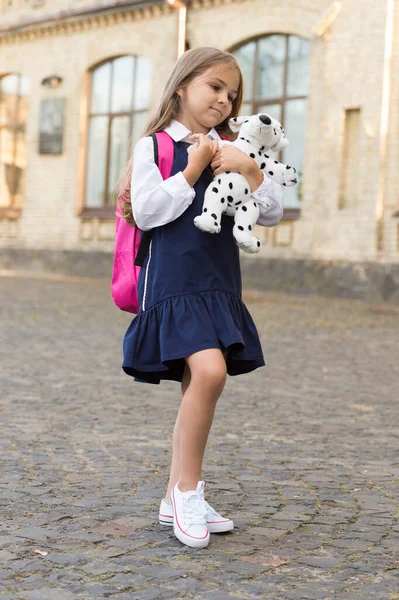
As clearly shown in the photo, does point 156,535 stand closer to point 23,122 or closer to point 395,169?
point 395,169

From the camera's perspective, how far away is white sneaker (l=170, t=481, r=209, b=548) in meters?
3.24

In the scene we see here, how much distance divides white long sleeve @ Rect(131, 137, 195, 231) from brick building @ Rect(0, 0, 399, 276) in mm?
13837

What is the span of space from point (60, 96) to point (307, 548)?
70.4 feet

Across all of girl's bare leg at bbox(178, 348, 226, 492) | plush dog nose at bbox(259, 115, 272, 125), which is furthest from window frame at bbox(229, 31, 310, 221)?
girl's bare leg at bbox(178, 348, 226, 492)

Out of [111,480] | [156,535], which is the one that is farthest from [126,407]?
[156,535]

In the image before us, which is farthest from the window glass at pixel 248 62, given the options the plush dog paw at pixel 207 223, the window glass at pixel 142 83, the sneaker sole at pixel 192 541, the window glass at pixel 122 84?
the sneaker sole at pixel 192 541

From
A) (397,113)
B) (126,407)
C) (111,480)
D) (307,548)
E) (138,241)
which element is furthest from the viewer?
(397,113)

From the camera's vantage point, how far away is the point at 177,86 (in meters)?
3.46

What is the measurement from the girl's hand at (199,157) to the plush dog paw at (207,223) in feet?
0.40

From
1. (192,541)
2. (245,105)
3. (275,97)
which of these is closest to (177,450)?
(192,541)

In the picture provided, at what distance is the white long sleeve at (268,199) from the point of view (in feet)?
11.4

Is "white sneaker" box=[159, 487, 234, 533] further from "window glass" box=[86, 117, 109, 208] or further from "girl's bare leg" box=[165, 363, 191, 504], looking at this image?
"window glass" box=[86, 117, 109, 208]

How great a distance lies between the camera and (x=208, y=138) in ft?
11.1

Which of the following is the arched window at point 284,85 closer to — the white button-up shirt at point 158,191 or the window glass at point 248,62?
the window glass at point 248,62
